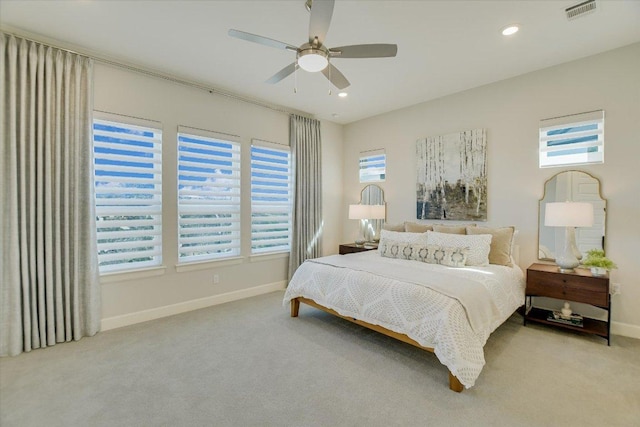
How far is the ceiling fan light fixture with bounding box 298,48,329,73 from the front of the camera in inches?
88.4

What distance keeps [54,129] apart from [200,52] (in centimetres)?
162

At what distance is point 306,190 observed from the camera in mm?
5211

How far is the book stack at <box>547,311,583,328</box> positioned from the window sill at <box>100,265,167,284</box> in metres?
4.50

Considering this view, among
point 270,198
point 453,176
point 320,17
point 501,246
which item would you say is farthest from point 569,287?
point 270,198

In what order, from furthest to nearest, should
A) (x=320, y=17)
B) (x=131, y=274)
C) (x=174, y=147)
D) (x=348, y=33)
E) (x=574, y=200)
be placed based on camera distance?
1. (x=174, y=147)
2. (x=131, y=274)
3. (x=574, y=200)
4. (x=348, y=33)
5. (x=320, y=17)

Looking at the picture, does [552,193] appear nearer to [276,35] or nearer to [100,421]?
[276,35]

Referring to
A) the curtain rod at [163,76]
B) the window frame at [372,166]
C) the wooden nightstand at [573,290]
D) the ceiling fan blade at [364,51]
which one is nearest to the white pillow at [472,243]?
the wooden nightstand at [573,290]

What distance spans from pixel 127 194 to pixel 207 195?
3.10 feet

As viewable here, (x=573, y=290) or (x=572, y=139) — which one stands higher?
(x=572, y=139)

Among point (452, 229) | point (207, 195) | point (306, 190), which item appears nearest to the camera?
point (452, 229)

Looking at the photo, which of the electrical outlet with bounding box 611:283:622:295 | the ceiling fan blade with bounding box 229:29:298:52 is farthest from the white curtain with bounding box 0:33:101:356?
the electrical outlet with bounding box 611:283:622:295

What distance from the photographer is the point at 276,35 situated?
9.55ft

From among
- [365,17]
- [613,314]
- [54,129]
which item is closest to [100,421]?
[54,129]

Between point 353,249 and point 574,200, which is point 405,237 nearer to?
point 353,249
